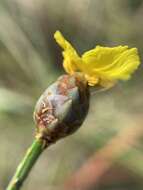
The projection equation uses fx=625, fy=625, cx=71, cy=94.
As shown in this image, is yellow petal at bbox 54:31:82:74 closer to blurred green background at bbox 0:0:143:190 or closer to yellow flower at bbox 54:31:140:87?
yellow flower at bbox 54:31:140:87

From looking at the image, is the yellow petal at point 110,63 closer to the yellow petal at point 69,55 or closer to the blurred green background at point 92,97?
the yellow petal at point 69,55

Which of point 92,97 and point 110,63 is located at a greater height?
point 110,63

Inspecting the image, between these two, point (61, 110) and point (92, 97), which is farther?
point (92, 97)

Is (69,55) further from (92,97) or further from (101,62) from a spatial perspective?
(92,97)

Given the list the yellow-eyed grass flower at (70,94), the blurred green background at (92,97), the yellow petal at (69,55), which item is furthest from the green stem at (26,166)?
the blurred green background at (92,97)

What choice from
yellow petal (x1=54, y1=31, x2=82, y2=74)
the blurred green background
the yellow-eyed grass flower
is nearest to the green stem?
the yellow-eyed grass flower

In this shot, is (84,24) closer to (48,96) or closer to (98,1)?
(98,1)

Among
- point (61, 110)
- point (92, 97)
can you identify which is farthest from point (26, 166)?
point (92, 97)

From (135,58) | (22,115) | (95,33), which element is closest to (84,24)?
(95,33)
